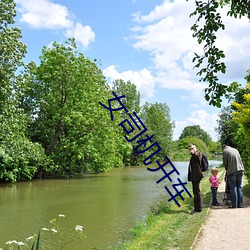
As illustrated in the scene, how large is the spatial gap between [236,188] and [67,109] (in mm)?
19433

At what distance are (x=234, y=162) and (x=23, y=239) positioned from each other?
6.23 metres

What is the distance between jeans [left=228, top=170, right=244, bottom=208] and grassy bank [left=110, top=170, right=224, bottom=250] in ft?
2.77

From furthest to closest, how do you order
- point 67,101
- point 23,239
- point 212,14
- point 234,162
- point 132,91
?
point 132,91 < point 67,101 < point 234,162 < point 23,239 < point 212,14

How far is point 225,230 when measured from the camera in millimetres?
7758

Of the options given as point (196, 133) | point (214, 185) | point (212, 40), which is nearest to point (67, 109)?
point (214, 185)

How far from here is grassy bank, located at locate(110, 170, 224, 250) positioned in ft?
23.2

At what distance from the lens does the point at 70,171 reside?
2991 centimetres

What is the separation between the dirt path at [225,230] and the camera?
6664mm

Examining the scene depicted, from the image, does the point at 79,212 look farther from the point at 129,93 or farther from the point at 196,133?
the point at 196,133

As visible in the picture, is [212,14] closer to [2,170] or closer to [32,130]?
[2,170]

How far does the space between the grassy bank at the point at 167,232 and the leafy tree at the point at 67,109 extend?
17.9 metres

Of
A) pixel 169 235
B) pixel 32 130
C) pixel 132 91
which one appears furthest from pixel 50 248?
pixel 132 91

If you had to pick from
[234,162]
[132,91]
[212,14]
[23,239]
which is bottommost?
[23,239]

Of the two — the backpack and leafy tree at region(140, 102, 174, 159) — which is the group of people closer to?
the backpack
